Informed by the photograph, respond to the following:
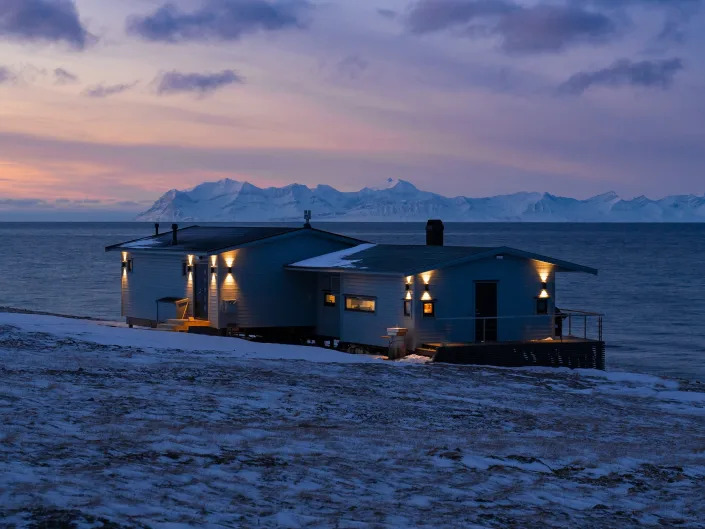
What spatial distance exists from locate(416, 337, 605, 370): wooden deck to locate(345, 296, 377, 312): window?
2.29m

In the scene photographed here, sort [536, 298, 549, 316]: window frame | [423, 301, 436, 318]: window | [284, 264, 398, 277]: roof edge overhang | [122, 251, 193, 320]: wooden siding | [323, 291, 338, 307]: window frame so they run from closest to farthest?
[284, 264, 398, 277]: roof edge overhang
[423, 301, 436, 318]: window
[536, 298, 549, 316]: window frame
[323, 291, 338, 307]: window frame
[122, 251, 193, 320]: wooden siding

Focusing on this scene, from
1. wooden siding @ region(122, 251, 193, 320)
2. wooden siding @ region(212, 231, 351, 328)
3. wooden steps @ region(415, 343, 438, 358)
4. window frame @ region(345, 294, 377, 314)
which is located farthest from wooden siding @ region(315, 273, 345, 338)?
wooden siding @ region(122, 251, 193, 320)

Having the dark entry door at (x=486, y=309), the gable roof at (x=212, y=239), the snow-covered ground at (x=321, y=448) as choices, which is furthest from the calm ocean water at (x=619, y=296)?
the snow-covered ground at (x=321, y=448)

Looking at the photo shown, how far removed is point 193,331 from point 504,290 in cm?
988

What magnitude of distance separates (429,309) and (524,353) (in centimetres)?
319

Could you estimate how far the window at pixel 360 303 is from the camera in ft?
98.1

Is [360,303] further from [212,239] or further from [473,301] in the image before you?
[212,239]

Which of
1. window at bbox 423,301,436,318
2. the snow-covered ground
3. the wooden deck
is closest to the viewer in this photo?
the snow-covered ground

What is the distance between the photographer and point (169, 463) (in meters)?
10.9

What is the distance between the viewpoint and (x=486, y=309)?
29859 millimetres

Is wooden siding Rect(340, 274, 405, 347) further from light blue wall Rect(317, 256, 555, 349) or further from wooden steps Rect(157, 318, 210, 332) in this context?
wooden steps Rect(157, 318, 210, 332)

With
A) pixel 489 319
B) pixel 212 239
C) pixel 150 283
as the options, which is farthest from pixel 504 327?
pixel 150 283

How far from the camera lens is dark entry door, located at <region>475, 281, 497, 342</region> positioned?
29.7 m

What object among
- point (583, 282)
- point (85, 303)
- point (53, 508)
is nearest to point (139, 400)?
point (53, 508)
